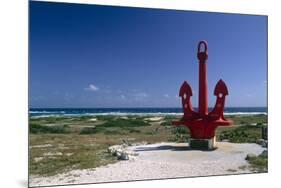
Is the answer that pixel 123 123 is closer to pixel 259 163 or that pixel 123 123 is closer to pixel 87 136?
pixel 87 136

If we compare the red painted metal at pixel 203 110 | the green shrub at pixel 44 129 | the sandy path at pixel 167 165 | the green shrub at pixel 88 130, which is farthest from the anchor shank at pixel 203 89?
the green shrub at pixel 44 129

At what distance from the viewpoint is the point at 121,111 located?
190 inches

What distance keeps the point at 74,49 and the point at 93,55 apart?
0.64 ft

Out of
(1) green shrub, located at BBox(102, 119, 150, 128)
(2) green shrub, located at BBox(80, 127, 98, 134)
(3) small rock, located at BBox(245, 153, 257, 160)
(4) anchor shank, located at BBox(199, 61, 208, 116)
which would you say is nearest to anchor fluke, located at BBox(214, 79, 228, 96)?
(4) anchor shank, located at BBox(199, 61, 208, 116)

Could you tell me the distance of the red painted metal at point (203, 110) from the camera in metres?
4.99

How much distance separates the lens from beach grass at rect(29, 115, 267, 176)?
4.49m

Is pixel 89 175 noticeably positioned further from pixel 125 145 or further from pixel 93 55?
pixel 93 55

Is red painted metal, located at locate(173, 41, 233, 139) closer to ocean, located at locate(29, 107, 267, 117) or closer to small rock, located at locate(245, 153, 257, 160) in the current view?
ocean, located at locate(29, 107, 267, 117)

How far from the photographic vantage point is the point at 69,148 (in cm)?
464

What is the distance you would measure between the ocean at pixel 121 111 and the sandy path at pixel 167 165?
13.6 inches

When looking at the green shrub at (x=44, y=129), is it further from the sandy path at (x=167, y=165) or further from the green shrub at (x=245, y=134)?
the green shrub at (x=245, y=134)
